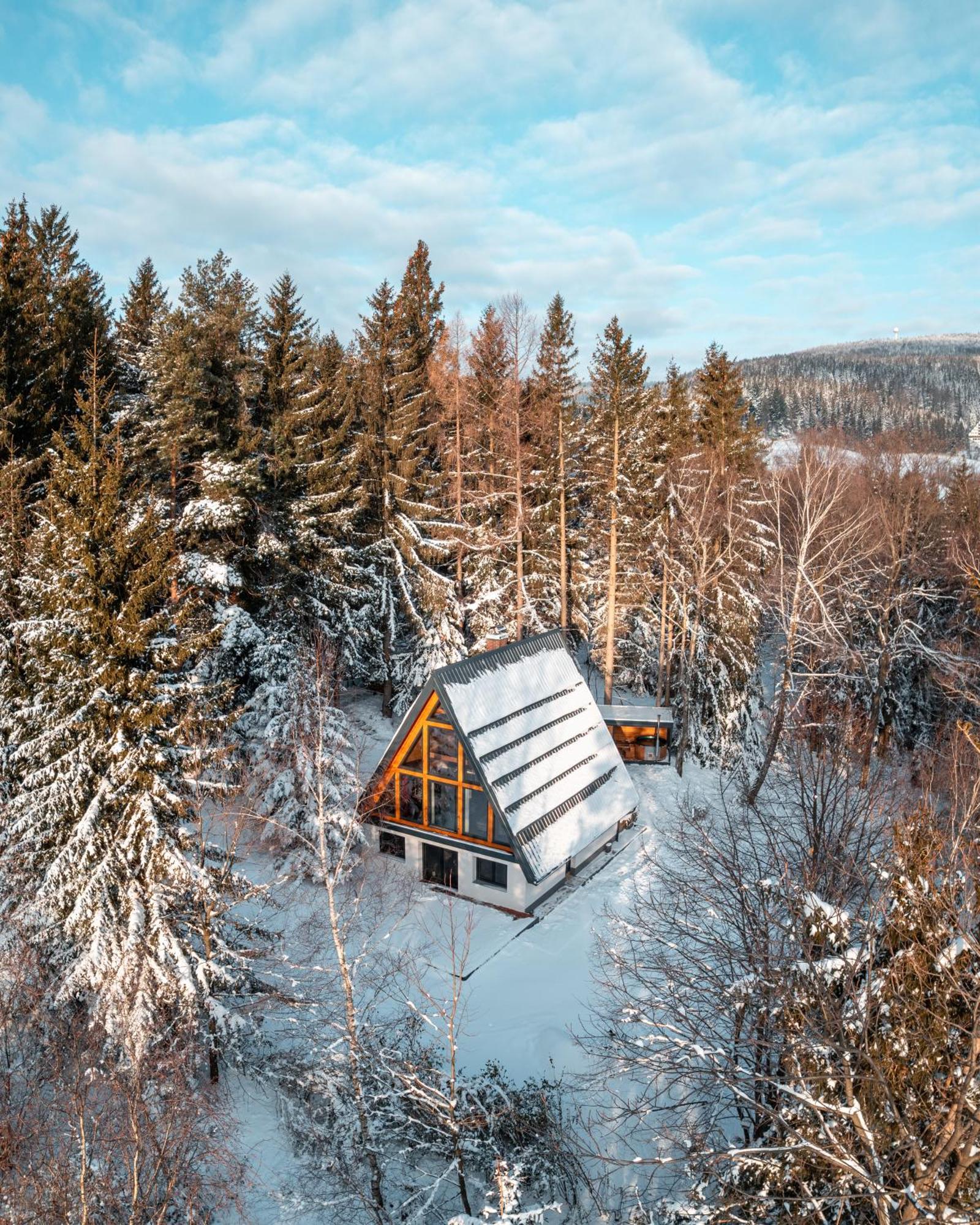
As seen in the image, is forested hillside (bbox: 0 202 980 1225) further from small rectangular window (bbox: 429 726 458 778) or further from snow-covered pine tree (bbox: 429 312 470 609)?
small rectangular window (bbox: 429 726 458 778)

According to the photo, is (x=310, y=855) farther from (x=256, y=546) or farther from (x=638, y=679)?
(x=638, y=679)

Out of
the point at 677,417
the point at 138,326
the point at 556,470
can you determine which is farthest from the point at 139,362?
the point at 677,417

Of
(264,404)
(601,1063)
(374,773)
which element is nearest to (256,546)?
(264,404)

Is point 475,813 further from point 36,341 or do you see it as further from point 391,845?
point 36,341

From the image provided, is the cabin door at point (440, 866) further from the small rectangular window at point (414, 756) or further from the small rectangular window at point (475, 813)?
the small rectangular window at point (414, 756)

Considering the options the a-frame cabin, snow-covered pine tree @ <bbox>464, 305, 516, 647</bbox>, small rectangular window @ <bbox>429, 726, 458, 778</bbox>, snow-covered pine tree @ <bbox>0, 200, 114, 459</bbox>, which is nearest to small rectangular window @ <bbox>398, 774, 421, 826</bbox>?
the a-frame cabin
